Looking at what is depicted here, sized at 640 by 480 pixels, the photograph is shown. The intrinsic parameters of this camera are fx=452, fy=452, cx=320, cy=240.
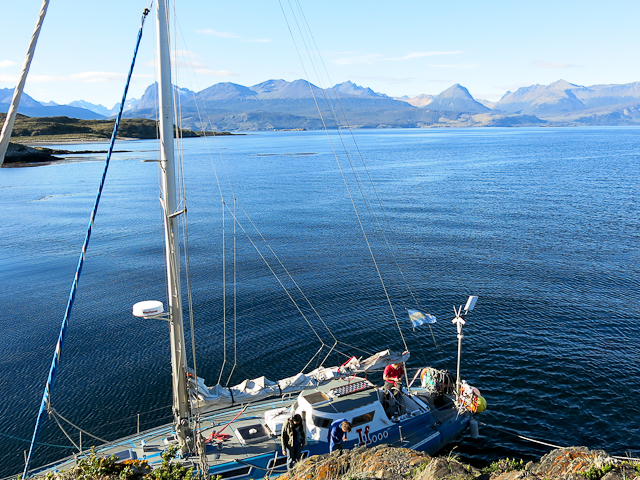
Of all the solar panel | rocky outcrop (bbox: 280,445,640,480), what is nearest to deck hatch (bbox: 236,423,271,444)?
the solar panel

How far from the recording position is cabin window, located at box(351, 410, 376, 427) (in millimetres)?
18500

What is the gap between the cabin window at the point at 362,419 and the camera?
60.7 feet

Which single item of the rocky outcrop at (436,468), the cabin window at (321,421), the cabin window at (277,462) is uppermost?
the rocky outcrop at (436,468)

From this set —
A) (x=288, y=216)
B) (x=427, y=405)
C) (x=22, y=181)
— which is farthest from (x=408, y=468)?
(x=22, y=181)

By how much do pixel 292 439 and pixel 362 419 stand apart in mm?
3541

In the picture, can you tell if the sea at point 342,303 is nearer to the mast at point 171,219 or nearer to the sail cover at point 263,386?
the mast at point 171,219

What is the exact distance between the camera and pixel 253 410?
2030cm

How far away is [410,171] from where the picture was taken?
111 meters

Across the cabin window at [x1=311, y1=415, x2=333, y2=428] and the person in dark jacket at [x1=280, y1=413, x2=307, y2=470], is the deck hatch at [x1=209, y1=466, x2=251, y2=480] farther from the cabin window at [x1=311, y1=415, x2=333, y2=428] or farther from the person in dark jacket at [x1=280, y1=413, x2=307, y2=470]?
the cabin window at [x1=311, y1=415, x2=333, y2=428]

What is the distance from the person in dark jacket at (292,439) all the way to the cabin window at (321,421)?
131 centimetres

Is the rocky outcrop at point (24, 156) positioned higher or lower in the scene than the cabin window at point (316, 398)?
higher

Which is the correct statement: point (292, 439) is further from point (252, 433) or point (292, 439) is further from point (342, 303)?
point (342, 303)

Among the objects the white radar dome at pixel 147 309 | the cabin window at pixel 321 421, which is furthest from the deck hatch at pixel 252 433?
the white radar dome at pixel 147 309

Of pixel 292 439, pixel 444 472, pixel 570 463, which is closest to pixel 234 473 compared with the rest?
pixel 292 439
